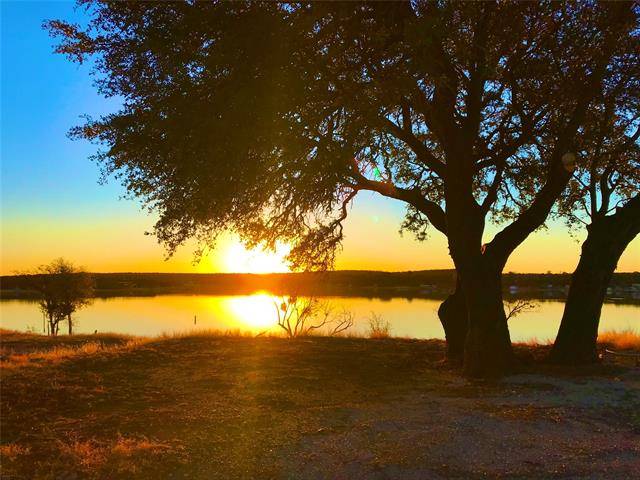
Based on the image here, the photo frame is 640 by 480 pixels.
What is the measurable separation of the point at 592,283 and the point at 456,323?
2843mm

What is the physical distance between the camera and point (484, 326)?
429 inches

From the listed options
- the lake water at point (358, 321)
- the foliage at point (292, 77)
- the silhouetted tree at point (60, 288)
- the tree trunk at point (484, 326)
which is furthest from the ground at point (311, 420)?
the silhouetted tree at point (60, 288)

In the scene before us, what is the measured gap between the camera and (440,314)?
12969 mm

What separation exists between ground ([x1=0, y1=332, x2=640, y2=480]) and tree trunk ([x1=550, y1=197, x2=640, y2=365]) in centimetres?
63

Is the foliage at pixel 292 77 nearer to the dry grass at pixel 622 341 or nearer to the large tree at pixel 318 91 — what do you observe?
the large tree at pixel 318 91

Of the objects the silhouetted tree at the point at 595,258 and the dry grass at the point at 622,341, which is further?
the dry grass at the point at 622,341

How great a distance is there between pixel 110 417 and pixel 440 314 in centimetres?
760

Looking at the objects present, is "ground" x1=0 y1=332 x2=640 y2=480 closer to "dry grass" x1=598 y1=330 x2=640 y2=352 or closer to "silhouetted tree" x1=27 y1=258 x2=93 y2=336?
"dry grass" x1=598 y1=330 x2=640 y2=352

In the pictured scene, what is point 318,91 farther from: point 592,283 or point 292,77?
point 592,283

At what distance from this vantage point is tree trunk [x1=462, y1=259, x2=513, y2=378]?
1083 cm

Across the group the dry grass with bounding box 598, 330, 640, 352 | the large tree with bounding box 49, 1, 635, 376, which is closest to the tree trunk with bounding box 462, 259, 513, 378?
the large tree with bounding box 49, 1, 635, 376

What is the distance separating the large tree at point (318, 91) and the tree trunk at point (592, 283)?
1377mm

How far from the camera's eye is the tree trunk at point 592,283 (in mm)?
11523

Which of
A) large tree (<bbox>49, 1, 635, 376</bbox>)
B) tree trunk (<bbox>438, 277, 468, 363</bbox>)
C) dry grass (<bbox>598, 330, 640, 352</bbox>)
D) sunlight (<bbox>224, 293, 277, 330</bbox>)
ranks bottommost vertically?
sunlight (<bbox>224, 293, 277, 330</bbox>)
